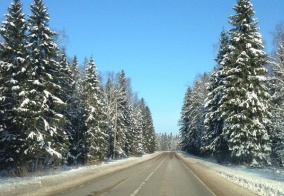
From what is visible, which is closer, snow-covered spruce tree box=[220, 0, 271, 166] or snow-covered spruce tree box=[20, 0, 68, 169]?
snow-covered spruce tree box=[20, 0, 68, 169]

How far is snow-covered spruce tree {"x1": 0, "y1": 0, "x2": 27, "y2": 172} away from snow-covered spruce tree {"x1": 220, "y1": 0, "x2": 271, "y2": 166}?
1800cm

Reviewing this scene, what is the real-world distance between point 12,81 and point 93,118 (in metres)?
16.4

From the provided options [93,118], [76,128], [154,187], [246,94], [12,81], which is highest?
[246,94]

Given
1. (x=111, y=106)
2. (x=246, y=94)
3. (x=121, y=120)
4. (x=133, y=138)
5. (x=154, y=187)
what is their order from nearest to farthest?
(x=154, y=187) → (x=246, y=94) → (x=111, y=106) → (x=121, y=120) → (x=133, y=138)

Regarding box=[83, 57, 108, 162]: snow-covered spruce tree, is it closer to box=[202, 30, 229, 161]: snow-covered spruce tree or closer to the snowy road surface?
box=[202, 30, 229, 161]: snow-covered spruce tree

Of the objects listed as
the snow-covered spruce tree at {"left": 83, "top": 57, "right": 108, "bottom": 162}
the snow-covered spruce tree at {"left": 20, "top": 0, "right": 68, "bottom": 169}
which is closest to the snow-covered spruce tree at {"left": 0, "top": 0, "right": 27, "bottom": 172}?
the snow-covered spruce tree at {"left": 20, "top": 0, "right": 68, "bottom": 169}

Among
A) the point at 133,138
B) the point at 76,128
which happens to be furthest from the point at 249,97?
the point at 133,138

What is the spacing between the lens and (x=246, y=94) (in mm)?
32938

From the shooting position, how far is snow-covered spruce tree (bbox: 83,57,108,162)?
40875mm

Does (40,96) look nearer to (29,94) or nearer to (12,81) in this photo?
(29,94)

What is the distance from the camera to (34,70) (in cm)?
2597

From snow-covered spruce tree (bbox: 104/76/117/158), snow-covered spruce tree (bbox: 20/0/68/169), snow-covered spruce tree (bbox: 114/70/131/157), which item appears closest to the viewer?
snow-covered spruce tree (bbox: 20/0/68/169)

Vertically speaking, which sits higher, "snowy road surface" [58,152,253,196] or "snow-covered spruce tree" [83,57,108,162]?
"snow-covered spruce tree" [83,57,108,162]

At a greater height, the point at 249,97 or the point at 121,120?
the point at 121,120
